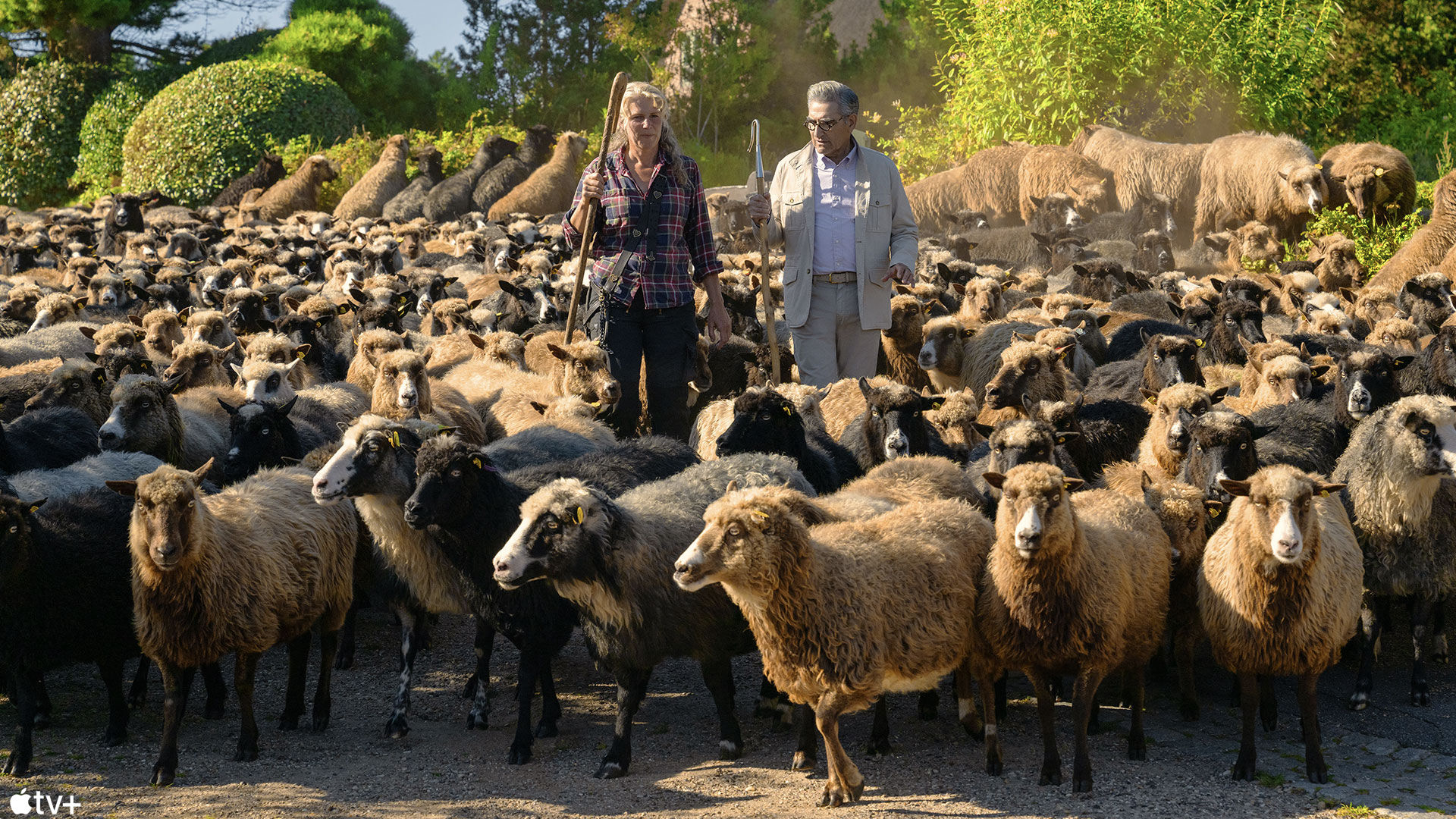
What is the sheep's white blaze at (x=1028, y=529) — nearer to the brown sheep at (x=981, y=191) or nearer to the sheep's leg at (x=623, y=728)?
the sheep's leg at (x=623, y=728)

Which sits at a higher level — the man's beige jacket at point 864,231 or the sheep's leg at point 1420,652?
the man's beige jacket at point 864,231

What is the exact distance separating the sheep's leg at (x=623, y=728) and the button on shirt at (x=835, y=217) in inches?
144

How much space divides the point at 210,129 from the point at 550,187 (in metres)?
9.89

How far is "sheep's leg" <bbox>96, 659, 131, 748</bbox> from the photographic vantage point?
621 cm

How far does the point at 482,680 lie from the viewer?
6.48m

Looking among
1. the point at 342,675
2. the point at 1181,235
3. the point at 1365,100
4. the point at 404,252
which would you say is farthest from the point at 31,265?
the point at 1365,100

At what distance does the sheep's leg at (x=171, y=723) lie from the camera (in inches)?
223

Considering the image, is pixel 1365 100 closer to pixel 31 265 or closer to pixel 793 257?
pixel 793 257

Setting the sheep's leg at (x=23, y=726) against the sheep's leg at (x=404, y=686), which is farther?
the sheep's leg at (x=404, y=686)

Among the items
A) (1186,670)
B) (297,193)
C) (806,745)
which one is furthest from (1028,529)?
(297,193)

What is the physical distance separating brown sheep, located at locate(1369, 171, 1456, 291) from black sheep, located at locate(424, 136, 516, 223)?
19.7 metres

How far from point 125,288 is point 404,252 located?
7.16m

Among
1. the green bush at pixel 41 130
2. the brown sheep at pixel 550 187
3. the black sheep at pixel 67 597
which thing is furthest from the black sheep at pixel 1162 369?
the green bush at pixel 41 130

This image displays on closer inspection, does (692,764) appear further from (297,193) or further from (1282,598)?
(297,193)
